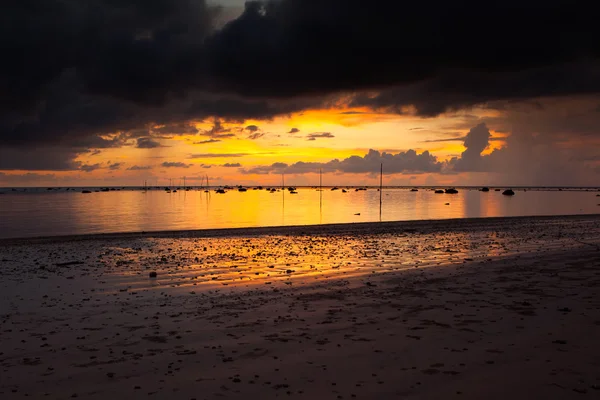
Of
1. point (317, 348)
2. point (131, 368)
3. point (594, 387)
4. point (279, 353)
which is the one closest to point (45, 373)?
point (131, 368)

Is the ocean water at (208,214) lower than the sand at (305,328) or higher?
higher

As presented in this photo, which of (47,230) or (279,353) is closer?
(279,353)

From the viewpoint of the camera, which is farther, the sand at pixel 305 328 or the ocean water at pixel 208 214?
the ocean water at pixel 208 214

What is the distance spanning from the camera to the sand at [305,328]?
8164mm

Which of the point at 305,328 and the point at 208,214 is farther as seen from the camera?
the point at 208,214

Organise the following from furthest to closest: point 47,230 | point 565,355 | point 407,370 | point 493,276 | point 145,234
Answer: point 47,230 → point 145,234 → point 493,276 → point 565,355 → point 407,370

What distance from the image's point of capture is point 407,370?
8.64 metres

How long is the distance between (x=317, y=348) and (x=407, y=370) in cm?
220

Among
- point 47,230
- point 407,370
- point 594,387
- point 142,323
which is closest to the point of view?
point 594,387

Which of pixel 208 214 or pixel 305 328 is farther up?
pixel 208 214

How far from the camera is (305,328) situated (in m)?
11.6

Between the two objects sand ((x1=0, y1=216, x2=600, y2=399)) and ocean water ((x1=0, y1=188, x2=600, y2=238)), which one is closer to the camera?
sand ((x1=0, y1=216, x2=600, y2=399))

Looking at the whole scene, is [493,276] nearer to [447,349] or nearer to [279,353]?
[447,349]

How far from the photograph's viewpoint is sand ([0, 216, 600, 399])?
8.16m
